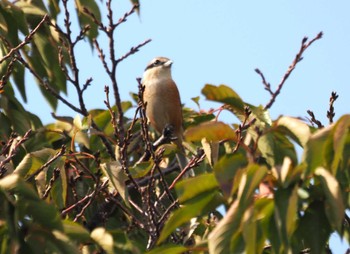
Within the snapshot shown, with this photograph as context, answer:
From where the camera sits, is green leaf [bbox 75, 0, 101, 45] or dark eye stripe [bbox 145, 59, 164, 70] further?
dark eye stripe [bbox 145, 59, 164, 70]

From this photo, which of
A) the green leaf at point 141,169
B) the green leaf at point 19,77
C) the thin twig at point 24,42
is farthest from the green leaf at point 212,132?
the green leaf at point 19,77

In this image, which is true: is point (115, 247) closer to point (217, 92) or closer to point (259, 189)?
point (259, 189)

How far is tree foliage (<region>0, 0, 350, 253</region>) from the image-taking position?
9.93 feet

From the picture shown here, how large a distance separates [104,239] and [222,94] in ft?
2.71

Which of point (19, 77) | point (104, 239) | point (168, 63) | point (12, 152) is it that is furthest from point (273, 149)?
point (168, 63)

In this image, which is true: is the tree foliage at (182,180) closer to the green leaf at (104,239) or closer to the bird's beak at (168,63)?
the green leaf at (104,239)

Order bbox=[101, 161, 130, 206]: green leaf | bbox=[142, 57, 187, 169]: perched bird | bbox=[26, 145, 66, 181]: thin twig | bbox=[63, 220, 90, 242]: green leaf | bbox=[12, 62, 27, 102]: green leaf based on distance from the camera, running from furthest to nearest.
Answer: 1. bbox=[142, 57, 187, 169]: perched bird
2. bbox=[12, 62, 27, 102]: green leaf
3. bbox=[26, 145, 66, 181]: thin twig
4. bbox=[101, 161, 130, 206]: green leaf
5. bbox=[63, 220, 90, 242]: green leaf

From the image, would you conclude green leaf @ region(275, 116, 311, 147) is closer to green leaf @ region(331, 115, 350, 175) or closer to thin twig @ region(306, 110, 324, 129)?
green leaf @ region(331, 115, 350, 175)

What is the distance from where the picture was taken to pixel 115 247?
3.40 metres

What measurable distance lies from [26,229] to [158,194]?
8.67 ft

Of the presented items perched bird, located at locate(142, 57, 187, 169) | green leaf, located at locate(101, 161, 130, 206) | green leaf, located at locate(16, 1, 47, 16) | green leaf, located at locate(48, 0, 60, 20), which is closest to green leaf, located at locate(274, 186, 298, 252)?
green leaf, located at locate(101, 161, 130, 206)

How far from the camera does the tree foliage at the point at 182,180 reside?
9.93 ft

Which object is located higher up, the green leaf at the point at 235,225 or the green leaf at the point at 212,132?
the green leaf at the point at 212,132

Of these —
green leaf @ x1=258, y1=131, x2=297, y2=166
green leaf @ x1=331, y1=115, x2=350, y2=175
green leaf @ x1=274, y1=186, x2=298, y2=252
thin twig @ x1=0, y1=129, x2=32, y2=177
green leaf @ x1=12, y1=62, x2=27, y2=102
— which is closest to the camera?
green leaf @ x1=274, y1=186, x2=298, y2=252
